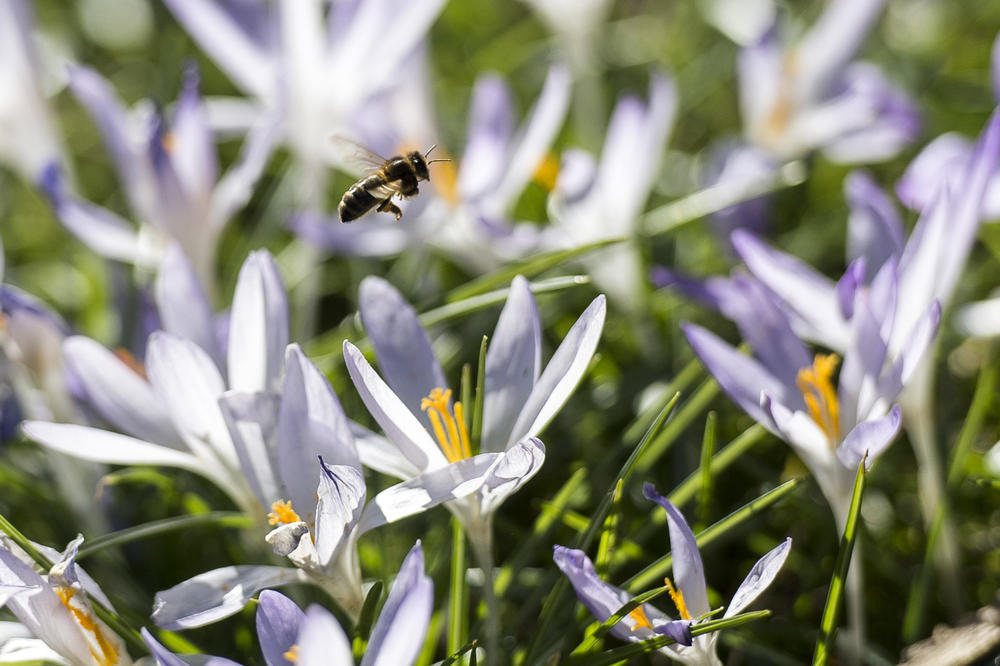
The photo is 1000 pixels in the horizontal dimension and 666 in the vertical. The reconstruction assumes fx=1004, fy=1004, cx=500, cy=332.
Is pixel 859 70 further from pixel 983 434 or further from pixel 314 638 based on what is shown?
pixel 314 638

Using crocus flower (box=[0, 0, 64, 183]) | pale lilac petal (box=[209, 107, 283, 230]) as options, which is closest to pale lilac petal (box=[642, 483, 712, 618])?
pale lilac petal (box=[209, 107, 283, 230])

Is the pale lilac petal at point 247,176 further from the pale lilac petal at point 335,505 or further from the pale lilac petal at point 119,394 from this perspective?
the pale lilac petal at point 335,505

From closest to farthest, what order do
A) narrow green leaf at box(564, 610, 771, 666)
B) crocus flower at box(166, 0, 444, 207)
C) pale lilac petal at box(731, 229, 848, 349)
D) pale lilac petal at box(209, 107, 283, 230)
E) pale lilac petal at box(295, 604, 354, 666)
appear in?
pale lilac petal at box(295, 604, 354, 666) → narrow green leaf at box(564, 610, 771, 666) → pale lilac petal at box(731, 229, 848, 349) → pale lilac petal at box(209, 107, 283, 230) → crocus flower at box(166, 0, 444, 207)

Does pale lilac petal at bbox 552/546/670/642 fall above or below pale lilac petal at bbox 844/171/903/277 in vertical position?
below

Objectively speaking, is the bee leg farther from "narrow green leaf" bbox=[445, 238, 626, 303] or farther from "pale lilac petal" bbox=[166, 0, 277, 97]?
"pale lilac petal" bbox=[166, 0, 277, 97]

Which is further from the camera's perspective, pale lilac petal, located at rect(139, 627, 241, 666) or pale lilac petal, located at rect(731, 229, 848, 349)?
pale lilac petal, located at rect(731, 229, 848, 349)

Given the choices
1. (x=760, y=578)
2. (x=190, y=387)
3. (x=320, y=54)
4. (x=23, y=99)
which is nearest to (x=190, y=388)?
(x=190, y=387)

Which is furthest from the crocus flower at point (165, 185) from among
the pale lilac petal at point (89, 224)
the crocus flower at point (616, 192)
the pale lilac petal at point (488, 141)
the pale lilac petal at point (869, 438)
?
the pale lilac petal at point (869, 438)
